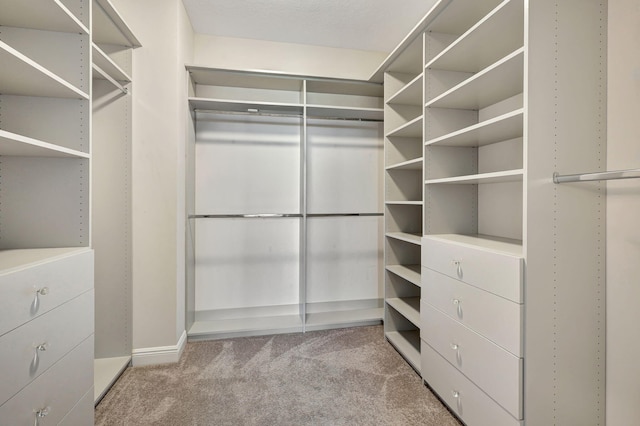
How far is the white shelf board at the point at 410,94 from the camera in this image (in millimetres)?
2141

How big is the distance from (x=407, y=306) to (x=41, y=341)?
222 cm

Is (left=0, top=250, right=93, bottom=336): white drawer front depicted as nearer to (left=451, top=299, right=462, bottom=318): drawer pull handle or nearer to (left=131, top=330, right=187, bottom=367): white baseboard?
(left=131, top=330, right=187, bottom=367): white baseboard

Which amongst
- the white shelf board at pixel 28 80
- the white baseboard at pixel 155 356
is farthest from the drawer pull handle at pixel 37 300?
the white baseboard at pixel 155 356

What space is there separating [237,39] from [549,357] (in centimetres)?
317

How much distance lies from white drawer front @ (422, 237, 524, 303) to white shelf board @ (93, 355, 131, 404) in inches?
83.3

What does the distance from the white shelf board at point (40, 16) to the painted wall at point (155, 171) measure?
0.79m

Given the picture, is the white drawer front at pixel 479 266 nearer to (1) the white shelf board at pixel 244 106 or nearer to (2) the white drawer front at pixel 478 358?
(2) the white drawer front at pixel 478 358

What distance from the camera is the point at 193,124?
2656mm

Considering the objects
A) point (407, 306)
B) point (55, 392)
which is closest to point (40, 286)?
point (55, 392)

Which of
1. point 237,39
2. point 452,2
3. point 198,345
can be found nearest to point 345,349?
point 198,345

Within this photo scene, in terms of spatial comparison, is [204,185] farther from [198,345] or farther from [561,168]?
[561,168]

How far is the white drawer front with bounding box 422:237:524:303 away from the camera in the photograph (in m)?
1.23

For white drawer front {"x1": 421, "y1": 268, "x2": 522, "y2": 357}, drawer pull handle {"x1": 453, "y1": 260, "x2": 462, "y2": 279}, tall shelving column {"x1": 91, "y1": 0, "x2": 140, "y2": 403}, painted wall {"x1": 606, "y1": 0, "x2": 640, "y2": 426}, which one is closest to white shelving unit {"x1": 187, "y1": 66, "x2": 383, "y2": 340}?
tall shelving column {"x1": 91, "y1": 0, "x2": 140, "y2": 403}

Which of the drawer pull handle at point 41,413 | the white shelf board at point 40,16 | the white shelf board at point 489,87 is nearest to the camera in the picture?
the drawer pull handle at point 41,413
